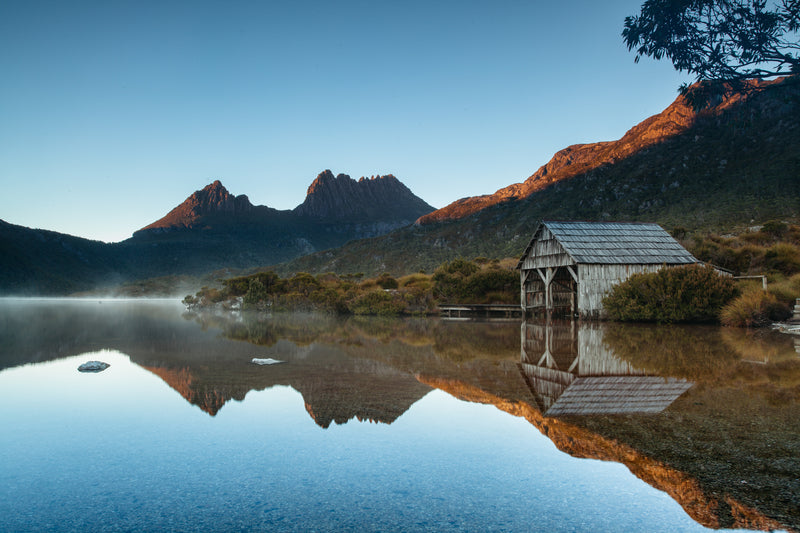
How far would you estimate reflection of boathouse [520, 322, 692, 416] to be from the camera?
637 centimetres

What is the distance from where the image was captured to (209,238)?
139 meters

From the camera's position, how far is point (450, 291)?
106 ft

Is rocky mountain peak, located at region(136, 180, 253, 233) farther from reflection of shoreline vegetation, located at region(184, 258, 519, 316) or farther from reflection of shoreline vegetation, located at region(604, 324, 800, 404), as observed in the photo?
reflection of shoreline vegetation, located at region(604, 324, 800, 404)

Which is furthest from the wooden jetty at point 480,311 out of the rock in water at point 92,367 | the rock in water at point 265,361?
the rock in water at point 92,367

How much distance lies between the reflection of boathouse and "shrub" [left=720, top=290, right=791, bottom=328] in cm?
1007

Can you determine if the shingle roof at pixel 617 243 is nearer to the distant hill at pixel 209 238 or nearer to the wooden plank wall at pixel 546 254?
the wooden plank wall at pixel 546 254

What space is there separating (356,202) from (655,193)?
14121 cm

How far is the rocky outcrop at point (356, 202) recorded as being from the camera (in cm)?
18062

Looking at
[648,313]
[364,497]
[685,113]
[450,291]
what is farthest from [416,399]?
[685,113]

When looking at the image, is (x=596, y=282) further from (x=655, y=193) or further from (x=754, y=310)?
(x=655, y=193)

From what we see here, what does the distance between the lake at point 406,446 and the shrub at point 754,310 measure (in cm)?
941

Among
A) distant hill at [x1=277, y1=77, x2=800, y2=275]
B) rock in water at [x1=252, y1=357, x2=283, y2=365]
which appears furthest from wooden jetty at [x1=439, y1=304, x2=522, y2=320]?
distant hill at [x1=277, y1=77, x2=800, y2=275]

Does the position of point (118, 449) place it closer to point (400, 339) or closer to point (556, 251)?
point (400, 339)

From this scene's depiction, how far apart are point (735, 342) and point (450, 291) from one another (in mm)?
19705
